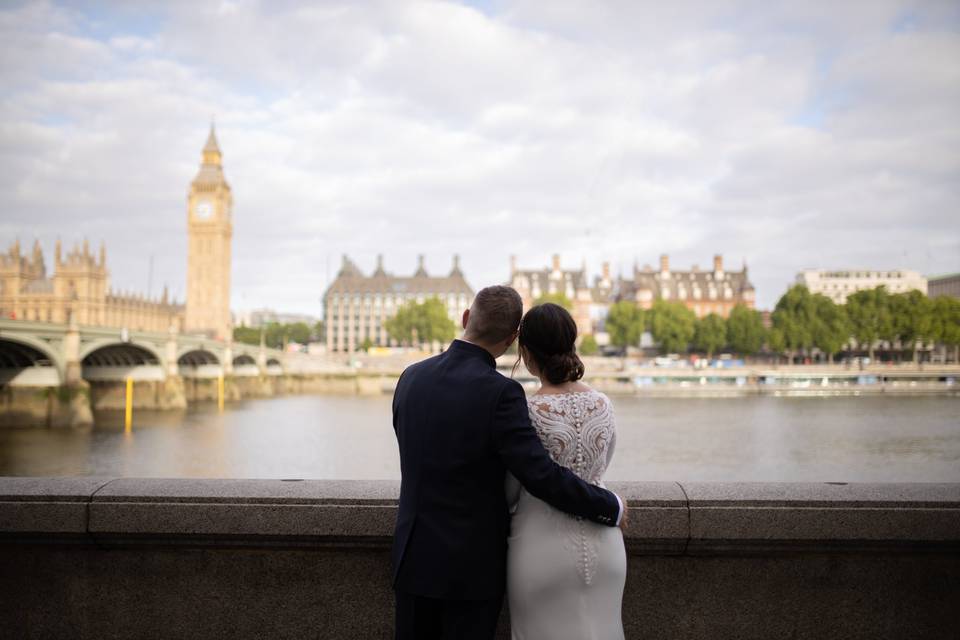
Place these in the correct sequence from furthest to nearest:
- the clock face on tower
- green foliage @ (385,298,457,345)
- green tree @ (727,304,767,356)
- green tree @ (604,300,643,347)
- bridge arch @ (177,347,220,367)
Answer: the clock face on tower, green foliage @ (385,298,457,345), green tree @ (604,300,643,347), green tree @ (727,304,767,356), bridge arch @ (177,347,220,367)

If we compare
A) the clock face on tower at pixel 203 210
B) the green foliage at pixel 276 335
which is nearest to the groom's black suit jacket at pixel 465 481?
the green foliage at pixel 276 335

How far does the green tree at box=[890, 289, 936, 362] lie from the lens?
259 feet

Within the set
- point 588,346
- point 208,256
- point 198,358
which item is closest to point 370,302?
point 208,256

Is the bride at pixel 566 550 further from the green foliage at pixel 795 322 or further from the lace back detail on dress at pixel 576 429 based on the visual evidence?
the green foliage at pixel 795 322

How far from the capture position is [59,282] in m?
83.5

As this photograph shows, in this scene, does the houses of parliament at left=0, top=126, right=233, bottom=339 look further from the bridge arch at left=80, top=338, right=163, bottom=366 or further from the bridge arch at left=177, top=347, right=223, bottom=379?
the bridge arch at left=80, top=338, right=163, bottom=366

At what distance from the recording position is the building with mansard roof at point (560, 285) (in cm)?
11034

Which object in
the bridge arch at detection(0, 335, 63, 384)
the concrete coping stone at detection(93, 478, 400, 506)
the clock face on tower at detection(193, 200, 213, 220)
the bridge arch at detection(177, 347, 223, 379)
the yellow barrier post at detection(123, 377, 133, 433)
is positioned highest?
the clock face on tower at detection(193, 200, 213, 220)

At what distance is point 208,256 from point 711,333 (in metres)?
81.4

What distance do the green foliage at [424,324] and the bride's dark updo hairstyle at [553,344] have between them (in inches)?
3775

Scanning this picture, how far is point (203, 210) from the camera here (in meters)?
120

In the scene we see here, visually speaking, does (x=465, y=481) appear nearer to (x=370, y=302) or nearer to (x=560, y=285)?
(x=560, y=285)

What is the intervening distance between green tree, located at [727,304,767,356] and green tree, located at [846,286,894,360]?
11085 millimetres

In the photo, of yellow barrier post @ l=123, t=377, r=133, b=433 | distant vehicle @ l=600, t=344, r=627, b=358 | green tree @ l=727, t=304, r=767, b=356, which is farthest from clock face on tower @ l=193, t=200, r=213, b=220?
green tree @ l=727, t=304, r=767, b=356
